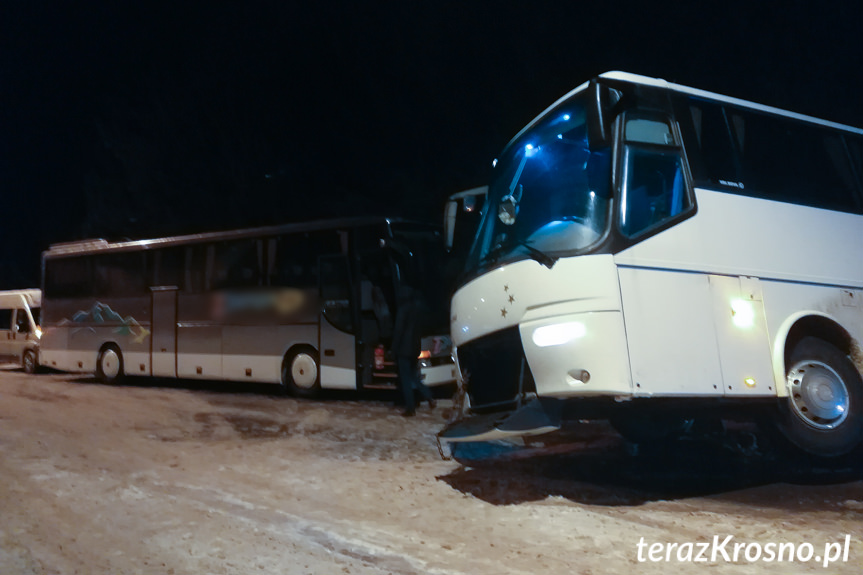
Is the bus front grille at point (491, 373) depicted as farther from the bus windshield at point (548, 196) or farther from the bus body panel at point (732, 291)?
the bus body panel at point (732, 291)

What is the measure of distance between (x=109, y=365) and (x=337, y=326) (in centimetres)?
831

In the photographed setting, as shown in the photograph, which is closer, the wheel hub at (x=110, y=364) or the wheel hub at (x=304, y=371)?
the wheel hub at (x=304, y=371)

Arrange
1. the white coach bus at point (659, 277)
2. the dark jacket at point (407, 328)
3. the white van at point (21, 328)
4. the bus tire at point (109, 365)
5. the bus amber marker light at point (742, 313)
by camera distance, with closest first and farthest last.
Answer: the white coach bus at point (659, 277)
the bus amber marker light at point (742, 313)
the dark jacket at point (407, 328)
the bus tire at point (109, 365)
the white van at point (21, 328)

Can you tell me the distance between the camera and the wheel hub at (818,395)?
6223 millimetres

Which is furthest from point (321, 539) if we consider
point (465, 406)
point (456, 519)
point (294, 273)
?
point (294, 273)

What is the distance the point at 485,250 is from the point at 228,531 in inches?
137

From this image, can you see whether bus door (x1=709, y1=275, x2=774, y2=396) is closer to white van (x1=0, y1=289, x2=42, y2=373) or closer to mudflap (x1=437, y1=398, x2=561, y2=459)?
mudflap (x1=437, y1=398, x2=561, y2=459)

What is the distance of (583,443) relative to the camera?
28.2 ft

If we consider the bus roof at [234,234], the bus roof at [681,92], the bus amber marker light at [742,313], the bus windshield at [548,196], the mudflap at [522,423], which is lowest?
the mudflap at [522,423]

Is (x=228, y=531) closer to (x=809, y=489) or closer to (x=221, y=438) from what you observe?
(x=221, y=438)

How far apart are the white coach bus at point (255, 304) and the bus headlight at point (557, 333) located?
693 cm

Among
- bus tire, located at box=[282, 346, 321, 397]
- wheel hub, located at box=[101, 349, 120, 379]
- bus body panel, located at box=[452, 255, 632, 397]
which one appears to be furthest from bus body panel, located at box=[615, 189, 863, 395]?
wheel hub, located at box=[101, 349, 120, 379]

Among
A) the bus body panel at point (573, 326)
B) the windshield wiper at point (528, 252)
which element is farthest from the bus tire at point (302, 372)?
the bus body panel at point (573, 326)

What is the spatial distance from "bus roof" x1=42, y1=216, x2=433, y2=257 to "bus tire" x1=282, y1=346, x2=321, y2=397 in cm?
260
